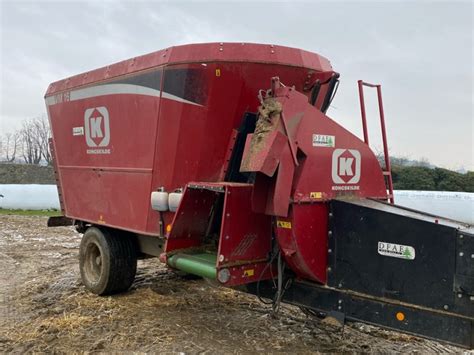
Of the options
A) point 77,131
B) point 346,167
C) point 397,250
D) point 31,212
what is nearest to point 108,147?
Answer: point 77,131

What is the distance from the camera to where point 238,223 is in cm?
368

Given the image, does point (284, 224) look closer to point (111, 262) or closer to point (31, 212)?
point (111, 262)

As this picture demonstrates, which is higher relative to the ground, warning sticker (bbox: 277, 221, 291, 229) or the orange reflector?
warning sticker (bbox: 277, 221, 291, 229)

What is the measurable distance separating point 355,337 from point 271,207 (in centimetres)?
173

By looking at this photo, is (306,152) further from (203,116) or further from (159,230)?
(159,230)

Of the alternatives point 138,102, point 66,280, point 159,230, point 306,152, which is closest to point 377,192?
point 306,152

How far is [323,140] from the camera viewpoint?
3.60 meters

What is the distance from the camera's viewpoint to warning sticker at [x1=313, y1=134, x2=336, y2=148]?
11.6 ft

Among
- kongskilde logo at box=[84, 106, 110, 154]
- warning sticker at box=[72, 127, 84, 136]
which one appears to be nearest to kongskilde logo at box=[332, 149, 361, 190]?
kongskilde logo at box=[84, 106, 110, 154]

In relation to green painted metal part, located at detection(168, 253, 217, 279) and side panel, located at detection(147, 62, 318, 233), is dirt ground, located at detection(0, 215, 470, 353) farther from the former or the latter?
side panel, located at detection(147, 62, 318, 233)

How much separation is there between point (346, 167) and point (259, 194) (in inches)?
31.2

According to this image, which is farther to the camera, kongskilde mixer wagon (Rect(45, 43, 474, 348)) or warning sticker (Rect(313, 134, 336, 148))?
warning sticker (Rect(313, 134, 336, 148))

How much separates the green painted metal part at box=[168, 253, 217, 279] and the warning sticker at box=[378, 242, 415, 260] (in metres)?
1.26

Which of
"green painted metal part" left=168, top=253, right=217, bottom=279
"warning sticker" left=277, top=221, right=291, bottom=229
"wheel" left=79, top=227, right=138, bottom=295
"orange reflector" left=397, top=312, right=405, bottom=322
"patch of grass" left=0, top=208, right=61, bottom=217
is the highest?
"warning sticker" left=277, top=221, right=291, bottom=229
